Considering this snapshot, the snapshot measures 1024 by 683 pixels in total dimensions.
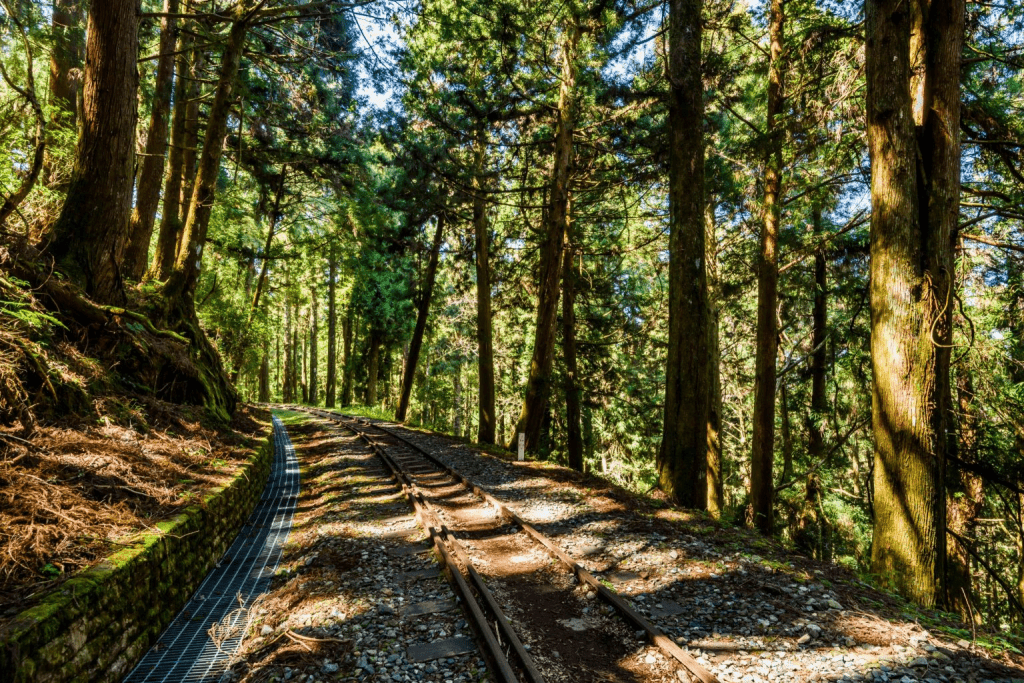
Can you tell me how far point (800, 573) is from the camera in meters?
5.09

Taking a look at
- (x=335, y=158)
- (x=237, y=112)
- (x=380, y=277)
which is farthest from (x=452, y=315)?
(x=237, y=112)

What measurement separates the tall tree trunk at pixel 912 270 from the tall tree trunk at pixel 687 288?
2664mm

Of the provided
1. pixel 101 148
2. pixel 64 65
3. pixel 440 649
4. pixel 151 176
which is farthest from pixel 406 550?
pixel 64 65

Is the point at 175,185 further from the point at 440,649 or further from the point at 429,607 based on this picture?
the point at 440,649

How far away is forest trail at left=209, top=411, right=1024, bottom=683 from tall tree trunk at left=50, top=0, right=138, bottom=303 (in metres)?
5.04

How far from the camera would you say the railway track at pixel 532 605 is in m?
3.75

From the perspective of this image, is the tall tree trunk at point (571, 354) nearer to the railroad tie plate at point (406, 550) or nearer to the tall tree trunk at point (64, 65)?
the railroad tie plate at point (406, 550)

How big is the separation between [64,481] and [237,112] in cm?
1293

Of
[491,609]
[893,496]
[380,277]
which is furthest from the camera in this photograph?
[380,277]

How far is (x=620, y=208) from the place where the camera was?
16.0 m

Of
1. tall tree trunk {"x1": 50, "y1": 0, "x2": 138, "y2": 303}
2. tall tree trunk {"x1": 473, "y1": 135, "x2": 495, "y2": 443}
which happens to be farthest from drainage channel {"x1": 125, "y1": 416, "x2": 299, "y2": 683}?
tall tree trunk {"x1": 473, "y1": 135, "x2": 495, "y2": 443}

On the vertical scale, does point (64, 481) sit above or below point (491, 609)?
above

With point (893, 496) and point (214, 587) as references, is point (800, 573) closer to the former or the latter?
point (893, 496)

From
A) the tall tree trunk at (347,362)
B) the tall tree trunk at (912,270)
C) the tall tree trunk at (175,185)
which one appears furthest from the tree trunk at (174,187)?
the tall tree trunk at (347,362)
